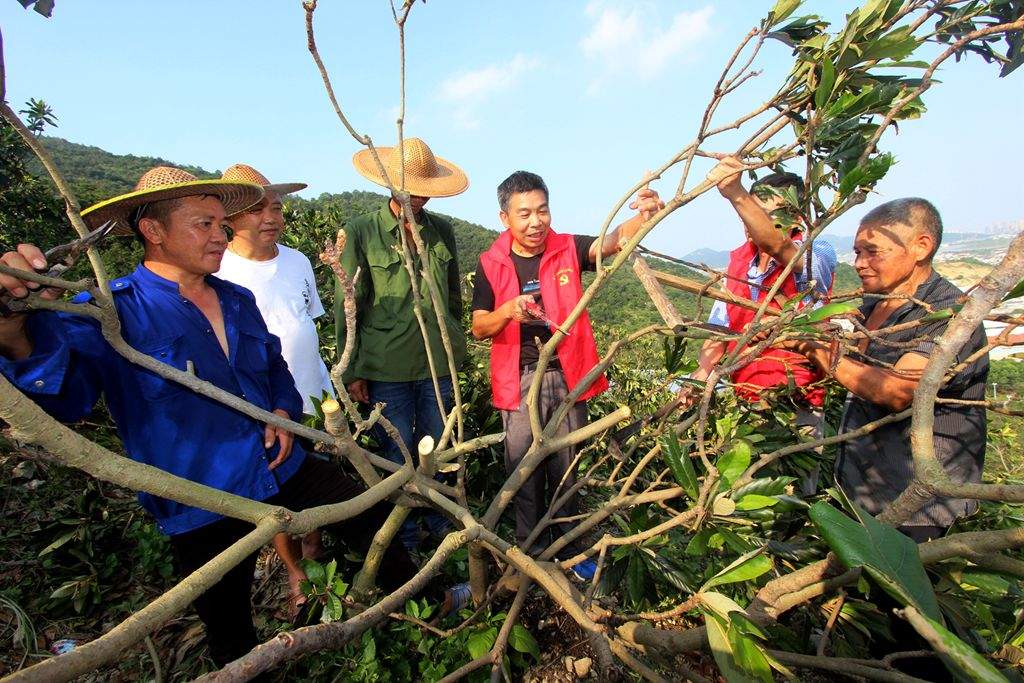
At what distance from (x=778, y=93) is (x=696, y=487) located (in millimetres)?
1106

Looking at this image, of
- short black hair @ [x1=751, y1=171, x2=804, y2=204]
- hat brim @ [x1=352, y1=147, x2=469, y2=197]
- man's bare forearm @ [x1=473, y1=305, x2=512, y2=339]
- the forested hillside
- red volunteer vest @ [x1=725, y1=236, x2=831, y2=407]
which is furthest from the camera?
the forested hillside

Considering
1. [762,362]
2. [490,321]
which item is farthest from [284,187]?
[762,362]

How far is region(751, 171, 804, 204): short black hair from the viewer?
1.60 m

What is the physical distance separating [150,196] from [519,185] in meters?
1.44

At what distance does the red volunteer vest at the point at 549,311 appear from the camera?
95.5 inches

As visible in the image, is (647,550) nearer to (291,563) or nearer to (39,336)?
(291,563)

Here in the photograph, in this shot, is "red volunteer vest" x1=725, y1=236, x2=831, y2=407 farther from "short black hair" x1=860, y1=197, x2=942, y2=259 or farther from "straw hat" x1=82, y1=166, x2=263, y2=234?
"straw hat" x1=82, y1=166, x2=263, y2=234

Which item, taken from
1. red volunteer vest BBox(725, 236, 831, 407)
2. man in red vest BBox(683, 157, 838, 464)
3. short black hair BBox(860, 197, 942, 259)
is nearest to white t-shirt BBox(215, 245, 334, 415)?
man in red vest BBox(683, 157, 838, 464)

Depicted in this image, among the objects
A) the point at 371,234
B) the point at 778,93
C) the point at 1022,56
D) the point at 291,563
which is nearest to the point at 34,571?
the point at 291,563

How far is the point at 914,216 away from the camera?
1587 millimetres

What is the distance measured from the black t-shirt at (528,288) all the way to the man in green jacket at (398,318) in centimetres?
21

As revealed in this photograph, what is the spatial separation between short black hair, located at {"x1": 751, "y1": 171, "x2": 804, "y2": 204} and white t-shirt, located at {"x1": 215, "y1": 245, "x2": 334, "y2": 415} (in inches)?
78.3

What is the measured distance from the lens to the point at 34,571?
95.4 inches

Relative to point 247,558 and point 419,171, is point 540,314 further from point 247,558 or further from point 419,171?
point 419,171
